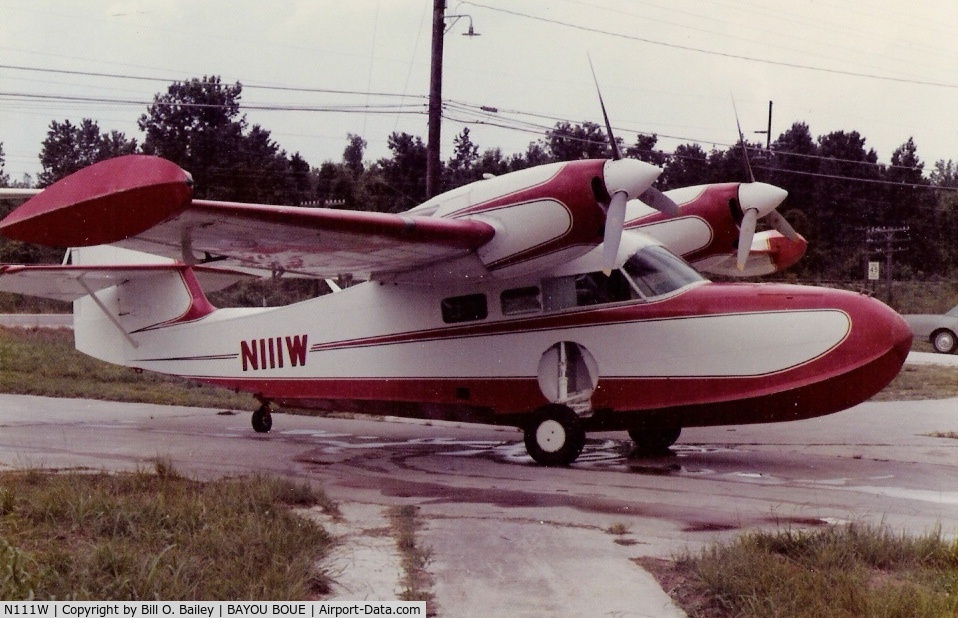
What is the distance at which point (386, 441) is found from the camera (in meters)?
13.6

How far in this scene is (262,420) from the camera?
1433 cm

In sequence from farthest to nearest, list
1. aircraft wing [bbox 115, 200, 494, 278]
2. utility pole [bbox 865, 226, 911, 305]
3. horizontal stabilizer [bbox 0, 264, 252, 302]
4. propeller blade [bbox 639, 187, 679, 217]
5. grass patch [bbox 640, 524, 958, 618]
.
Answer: utility pole [bbox 865, 226, 911, 305], horizontal stabilizer [bbox 0, 264, 252, 302], propeller blade [bbox 639, 187, 679, 217], aircraft wing [bbox 115, 200, 494, 278], grass patch [bbox 640, 524, 958, 618]

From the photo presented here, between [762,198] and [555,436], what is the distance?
4350 millimetres

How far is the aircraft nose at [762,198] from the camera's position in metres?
12.1

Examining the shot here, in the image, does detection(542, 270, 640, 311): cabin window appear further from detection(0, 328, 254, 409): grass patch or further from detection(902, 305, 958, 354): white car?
detection(902, 305, 958, 354): white car

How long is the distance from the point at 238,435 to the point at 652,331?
22.1 feet

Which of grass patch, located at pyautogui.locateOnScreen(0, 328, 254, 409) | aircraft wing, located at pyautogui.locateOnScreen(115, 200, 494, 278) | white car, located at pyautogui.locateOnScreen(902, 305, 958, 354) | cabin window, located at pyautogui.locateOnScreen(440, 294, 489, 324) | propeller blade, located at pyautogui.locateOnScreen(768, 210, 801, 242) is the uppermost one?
propeller blade, located at pyautogui.locateOnScreen(768, 210, 801, 242)

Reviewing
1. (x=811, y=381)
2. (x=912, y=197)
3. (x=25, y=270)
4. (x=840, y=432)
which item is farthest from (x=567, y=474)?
Result: (x=912, y=197)

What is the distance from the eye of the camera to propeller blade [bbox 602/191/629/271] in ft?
32.0

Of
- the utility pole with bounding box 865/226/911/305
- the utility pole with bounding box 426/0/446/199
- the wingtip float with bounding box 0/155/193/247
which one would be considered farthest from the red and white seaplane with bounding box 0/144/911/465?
the utility pole with bounding box 865/226/911/305

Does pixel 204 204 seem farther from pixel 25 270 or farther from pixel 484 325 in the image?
pixel 25 270

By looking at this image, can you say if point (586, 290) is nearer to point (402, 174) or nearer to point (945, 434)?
point (945, 434)

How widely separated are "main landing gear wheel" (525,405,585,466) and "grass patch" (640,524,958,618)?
14.9 ft

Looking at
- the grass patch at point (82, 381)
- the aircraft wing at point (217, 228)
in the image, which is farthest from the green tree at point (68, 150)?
the aircraft wing at point (217, 228)
